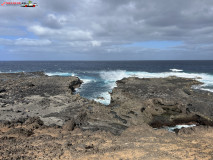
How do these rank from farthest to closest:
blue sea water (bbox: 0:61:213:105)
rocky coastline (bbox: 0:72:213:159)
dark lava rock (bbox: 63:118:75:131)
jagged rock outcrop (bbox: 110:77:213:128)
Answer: blue sea water (bbox: 0:61:213:105) < jagged rock outcrop (bbox: 110:77:213:128) < dark lava rock (bbox: 63:118:75:131) < rocky coastline (bbox: 0:72:213:159)

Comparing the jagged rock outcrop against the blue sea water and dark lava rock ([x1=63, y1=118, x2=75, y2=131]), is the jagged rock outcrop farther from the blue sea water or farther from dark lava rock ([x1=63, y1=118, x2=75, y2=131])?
the blue sea water

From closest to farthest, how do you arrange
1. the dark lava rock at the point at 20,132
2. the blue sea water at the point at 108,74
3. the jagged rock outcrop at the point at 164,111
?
1. the dark lava rock at the point at 20,132
2. the jagged rock outcrop at the point at 164,111
3. the blue sea water at the point at 108,74

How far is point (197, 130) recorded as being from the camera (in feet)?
53.0

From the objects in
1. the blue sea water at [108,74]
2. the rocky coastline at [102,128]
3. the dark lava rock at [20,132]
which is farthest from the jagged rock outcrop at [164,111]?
the dark lava rock at [20,132]

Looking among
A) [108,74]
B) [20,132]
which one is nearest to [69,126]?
[20,132]

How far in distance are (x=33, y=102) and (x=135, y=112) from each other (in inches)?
664

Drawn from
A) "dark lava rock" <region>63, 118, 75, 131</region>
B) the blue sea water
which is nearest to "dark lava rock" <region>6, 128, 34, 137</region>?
"dark lava rock" <region>63, 118, 75, 131</region>

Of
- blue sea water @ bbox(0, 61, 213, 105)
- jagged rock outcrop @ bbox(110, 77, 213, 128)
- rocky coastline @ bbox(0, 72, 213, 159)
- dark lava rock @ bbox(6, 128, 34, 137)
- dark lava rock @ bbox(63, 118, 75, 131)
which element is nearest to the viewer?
rocky coastline @ bbox(0, 72, 213, 159)

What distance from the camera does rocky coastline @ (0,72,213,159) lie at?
11.7 m

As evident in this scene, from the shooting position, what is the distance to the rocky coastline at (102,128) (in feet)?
38.5

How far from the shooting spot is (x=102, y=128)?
16.8 m

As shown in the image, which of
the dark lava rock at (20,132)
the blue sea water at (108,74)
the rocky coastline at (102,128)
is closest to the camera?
the rocky coastline at (102,128)

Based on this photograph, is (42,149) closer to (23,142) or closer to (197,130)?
(23,142)

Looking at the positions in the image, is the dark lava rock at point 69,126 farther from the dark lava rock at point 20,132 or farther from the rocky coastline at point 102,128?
the dark lava rock at point 20,132
